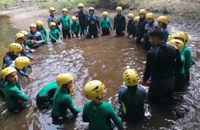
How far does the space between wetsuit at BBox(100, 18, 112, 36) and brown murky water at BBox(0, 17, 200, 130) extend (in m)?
0.58

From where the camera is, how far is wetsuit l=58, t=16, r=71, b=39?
1412 cm

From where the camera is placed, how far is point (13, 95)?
6.58m

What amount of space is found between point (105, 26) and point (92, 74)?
18.5ft

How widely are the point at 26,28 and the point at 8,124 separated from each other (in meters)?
12.9

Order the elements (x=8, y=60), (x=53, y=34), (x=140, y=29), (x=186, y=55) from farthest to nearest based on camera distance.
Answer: (x=53, y=34), (x=140, y=29), (x=8, y=60), (x=186, y=55)

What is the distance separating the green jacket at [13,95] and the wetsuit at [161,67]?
347 cm

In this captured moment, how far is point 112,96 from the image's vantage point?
7.52 meters

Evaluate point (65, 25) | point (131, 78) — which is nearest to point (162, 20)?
point (131, 78)

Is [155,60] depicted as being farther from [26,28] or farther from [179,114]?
[26,28]

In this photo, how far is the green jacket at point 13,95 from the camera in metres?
6.50

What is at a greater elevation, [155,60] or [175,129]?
[155,60]

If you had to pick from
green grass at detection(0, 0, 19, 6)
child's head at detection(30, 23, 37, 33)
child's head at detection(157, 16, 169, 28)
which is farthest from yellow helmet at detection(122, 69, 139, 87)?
green grass at detection(0, 0, 19, 6)

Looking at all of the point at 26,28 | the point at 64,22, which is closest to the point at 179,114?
the point at 64,22

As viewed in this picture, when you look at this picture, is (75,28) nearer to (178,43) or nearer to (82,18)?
(82,18)
